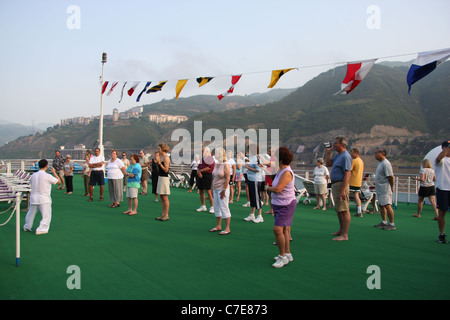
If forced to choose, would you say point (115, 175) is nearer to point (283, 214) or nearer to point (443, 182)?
point (283, 214)

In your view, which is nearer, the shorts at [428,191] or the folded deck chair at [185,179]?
the shorts at [428,191]

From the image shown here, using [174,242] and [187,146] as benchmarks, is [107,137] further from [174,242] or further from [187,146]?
[174,242]

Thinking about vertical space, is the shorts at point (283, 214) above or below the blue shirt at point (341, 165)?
below

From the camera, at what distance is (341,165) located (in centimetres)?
604

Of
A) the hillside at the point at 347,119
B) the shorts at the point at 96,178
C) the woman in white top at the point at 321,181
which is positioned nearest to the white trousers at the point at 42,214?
the shorts at the point at 96,178

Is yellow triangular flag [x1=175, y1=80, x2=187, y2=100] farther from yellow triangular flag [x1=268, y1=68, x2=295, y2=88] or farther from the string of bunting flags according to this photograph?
yellow triangular flag [x1=268, y1=68, x2=295, y2=88]

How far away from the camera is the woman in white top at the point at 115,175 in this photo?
9215 millimetres

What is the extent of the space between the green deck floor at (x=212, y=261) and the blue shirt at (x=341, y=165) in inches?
44.8

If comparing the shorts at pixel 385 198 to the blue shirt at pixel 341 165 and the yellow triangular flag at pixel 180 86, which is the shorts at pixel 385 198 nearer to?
the blue shirt at pixel 341 165
